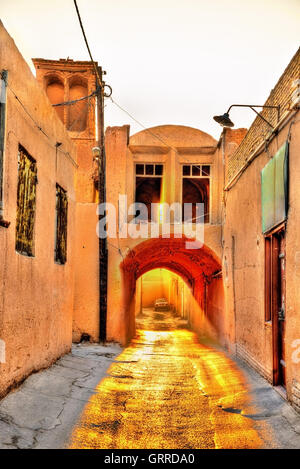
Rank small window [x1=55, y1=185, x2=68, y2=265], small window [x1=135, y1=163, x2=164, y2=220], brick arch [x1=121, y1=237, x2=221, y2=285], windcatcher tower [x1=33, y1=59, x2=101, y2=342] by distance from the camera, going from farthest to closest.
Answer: windcatcher tower [x1=33, y1=59, x2=101, y2=342] → small window [x1=135, y1=163, x2=164, y2=220] → brick arch [x1=121, y1=237, x2=221, y2=285] → small window [x1=55, y1=185, x2=68, y2=265]

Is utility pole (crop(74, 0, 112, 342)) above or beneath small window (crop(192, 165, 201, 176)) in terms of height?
beneath

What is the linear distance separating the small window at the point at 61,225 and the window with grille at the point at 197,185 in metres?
5.87

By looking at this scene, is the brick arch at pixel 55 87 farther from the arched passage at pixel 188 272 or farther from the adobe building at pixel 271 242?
the adobe building at pixel 271 242

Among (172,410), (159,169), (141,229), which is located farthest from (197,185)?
(172,410)

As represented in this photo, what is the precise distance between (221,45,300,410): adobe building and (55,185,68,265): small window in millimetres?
3787

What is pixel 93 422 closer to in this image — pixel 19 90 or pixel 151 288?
pixel 19 90

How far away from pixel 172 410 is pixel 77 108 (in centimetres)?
1912

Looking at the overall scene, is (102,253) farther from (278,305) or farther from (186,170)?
(278,305)

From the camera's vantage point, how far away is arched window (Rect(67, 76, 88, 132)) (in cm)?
2264

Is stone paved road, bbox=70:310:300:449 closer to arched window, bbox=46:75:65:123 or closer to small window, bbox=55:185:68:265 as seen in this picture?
small window, bbox=55:185:68:265

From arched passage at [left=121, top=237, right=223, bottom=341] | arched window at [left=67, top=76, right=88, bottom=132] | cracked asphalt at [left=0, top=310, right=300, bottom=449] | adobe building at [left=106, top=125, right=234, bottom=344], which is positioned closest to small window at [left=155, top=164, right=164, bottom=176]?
adobe building at [left=106, top=125, right=234, bottom=344]

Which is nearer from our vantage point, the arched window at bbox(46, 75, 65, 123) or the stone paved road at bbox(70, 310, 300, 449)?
the stone paved road at bbox(70, 310, 300, 449)

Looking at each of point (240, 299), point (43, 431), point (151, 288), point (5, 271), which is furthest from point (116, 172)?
point (151, 288)

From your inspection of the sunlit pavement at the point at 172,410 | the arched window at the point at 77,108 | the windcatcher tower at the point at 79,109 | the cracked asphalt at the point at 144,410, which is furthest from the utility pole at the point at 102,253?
the arched window at the point at 77,108
